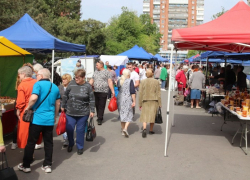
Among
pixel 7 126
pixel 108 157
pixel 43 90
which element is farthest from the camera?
pixel 7 126

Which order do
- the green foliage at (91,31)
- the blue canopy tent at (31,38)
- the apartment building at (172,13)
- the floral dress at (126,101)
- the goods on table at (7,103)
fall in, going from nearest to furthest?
the goods on table at (7,103), the floral dress at (126,101), the blue canopy tent at (31,38), the green foliage at (91,31), the apartment building at (172,13)

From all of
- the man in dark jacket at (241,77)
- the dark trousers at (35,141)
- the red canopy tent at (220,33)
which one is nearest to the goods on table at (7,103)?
the dark trousers at (35,141)

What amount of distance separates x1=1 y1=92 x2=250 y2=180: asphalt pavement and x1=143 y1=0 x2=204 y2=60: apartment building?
121249 millimetres

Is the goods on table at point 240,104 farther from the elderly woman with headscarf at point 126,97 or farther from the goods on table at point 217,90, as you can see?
the goods on table at point 217,90

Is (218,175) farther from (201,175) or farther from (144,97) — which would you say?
(144,97)

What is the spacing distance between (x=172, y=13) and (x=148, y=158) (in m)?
129

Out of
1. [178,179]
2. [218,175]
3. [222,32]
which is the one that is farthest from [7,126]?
[222,32]

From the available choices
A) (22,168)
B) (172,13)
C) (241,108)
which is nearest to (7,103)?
(22,168)

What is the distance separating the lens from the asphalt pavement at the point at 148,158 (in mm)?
4750

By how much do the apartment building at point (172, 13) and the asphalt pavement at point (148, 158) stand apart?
12125cm

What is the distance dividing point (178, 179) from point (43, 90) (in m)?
2.62

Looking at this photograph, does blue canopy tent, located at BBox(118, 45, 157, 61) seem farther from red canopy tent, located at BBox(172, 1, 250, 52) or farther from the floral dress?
red canopy tent, located at BBox(172, 1, 250, 52)

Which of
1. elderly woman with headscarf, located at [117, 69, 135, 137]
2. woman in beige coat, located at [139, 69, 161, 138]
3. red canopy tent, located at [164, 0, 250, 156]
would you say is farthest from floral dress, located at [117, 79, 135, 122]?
red canopy tent, located at [164, 0, 250, 156]

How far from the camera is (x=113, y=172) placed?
15.9ft
